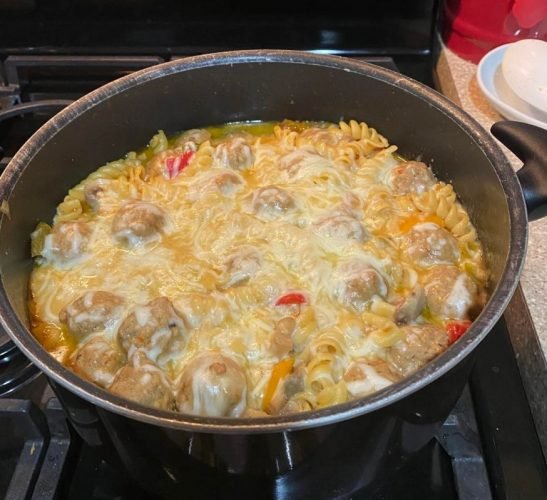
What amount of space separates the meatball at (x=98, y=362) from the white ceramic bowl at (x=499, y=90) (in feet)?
5.23

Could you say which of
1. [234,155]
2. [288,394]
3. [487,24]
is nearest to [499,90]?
[487,24]

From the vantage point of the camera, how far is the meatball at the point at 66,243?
5.76ft

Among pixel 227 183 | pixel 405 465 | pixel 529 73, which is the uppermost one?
pixel 529 73

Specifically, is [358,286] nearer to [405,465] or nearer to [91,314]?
[405,465]

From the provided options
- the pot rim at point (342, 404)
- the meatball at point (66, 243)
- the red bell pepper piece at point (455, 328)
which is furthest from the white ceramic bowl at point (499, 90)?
the meatball at point (66, 243)

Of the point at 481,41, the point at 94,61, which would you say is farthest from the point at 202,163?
the point at 481,41

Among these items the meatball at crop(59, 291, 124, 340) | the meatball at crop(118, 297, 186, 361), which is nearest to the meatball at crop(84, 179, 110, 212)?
the meatball at crop(59, 291, 124, 340)

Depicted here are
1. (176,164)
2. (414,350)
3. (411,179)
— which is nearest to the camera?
(414,350)

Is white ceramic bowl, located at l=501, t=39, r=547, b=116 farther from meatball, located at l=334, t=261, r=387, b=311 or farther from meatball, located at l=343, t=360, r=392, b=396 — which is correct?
meatball, located at l=343, t=360, r=392, b=396

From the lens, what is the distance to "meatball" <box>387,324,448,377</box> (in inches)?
57.7

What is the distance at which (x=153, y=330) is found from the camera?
148 cm

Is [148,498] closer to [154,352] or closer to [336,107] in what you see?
[154,352]

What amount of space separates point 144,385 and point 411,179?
1030 mm

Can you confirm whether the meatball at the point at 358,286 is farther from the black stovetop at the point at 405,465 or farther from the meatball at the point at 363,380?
the black stovetop at the point at 405,465
